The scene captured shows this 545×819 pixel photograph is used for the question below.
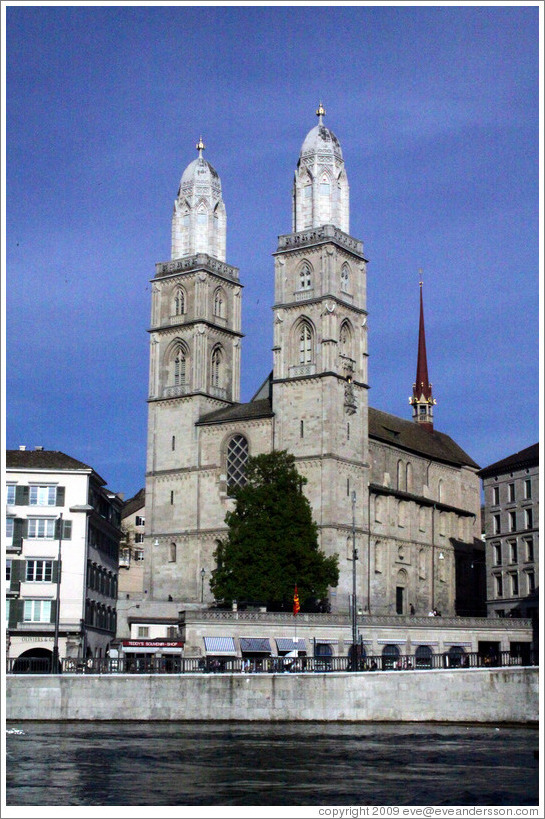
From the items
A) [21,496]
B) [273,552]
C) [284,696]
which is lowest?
[284,696]

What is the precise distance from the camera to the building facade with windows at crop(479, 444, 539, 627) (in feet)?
286

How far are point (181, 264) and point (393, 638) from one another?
35.9 metres

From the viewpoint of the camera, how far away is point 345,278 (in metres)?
95.0

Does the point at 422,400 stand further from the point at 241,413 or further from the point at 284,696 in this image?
the point at 284,696

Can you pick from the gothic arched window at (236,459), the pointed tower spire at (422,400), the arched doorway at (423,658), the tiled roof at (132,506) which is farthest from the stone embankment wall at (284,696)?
the pointed tower spire at (422,400)

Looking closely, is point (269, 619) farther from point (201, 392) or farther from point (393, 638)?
point (201, 392)

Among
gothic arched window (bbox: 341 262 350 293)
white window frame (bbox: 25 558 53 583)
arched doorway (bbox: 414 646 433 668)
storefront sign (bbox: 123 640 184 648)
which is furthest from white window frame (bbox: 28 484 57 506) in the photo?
gothic arched window (bbox: 341 262 350 293)

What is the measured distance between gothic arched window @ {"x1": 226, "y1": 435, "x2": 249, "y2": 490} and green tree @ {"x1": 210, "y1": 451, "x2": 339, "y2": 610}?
11.1 meters

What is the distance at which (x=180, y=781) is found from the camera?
34219 millimetres

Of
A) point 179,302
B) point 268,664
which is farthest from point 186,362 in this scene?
point 268,664

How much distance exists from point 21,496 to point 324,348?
26.9 metres

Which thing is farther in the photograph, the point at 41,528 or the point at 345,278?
the point at 345,278

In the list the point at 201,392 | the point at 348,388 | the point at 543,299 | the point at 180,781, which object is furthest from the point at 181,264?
the point at 543,299

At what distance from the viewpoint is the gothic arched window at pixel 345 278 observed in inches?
3723
